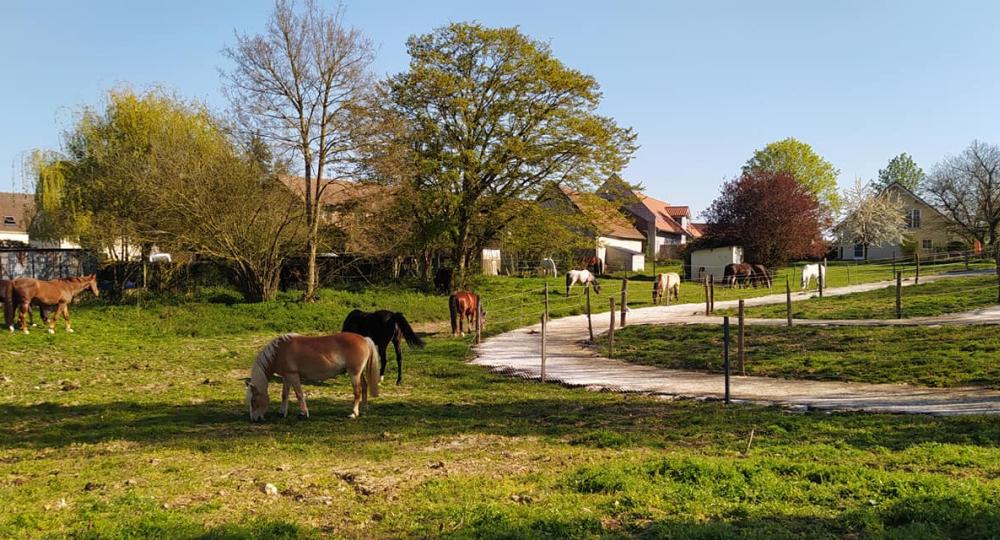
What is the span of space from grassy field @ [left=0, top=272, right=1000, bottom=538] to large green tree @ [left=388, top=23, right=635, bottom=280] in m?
19.7

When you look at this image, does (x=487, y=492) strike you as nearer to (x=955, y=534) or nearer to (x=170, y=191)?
(x=955, y=534)

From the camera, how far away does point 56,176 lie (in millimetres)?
32812

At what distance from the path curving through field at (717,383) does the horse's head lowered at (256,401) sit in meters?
5.37

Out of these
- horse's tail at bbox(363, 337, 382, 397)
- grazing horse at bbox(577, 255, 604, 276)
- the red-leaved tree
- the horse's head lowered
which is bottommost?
the horse's head lowered

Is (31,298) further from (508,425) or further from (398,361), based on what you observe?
(508,425)

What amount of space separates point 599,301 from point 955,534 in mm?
26119

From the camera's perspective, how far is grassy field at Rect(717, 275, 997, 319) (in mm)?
18953

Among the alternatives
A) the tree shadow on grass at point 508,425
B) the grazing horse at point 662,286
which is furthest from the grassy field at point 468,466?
the grazing horse at point 662,286

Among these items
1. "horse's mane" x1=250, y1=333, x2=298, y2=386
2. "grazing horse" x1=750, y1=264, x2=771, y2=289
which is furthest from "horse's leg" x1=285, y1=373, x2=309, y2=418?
"grazing horse" x1=750, y1=264, x2=771, y2=289

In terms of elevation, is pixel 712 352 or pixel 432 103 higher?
pixel 432 103

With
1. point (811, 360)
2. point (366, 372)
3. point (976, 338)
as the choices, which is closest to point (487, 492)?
point (366, 372)

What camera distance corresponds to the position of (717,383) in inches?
468

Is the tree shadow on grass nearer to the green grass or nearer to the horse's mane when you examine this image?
the horse's mane

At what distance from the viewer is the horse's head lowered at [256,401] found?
896 centimetres
